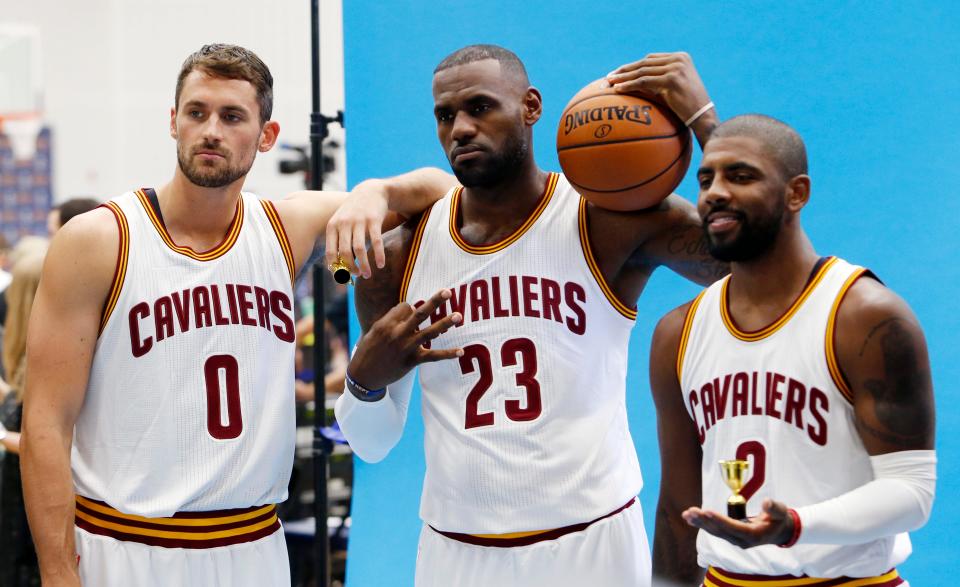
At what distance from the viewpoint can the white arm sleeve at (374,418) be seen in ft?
10.1

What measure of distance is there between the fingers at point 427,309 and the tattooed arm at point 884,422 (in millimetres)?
967

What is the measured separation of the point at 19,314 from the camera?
5301 millimetres

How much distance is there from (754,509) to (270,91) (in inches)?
69.1

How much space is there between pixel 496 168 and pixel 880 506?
1.27 metres

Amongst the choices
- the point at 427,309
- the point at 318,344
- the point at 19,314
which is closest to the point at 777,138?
the point at 427,309

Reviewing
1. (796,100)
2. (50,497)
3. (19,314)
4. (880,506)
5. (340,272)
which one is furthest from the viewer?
(19,314)

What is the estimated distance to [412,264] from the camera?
3119 millimetres

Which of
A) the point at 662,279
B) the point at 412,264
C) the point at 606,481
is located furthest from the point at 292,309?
the point at 662,279

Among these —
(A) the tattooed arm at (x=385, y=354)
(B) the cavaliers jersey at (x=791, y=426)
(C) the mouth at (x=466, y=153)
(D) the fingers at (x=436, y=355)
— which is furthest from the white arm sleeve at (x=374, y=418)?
(B) the cavaliers jersey at (x=791, y=426)

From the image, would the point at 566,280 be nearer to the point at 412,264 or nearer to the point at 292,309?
the point at 412,264

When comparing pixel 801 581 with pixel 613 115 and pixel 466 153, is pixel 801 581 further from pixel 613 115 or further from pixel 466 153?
pixel 466 153

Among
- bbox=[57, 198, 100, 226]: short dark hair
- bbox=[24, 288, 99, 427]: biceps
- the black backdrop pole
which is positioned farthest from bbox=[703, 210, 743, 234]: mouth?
bbox=[57, 198, 100, 226]: short dark hair

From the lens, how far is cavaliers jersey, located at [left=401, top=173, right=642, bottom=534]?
2902 mm

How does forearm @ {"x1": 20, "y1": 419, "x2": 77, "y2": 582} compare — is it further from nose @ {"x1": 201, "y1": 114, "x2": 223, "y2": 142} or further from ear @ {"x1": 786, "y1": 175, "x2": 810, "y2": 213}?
ear @ {"x1": 786, "y1": 175, "x2": 810, "y2": 213}
